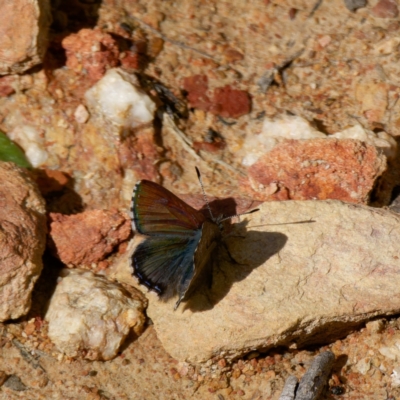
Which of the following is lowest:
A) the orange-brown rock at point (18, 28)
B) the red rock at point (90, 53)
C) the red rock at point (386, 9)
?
the red rock at point (90, 53)

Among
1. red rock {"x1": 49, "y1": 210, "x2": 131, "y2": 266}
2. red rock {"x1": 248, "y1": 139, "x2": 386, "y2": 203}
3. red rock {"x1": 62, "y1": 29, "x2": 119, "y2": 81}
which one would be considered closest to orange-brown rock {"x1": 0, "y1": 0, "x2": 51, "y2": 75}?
red rock {"x1": 62, "y1": 29, "x2": 119, "y2": 81}

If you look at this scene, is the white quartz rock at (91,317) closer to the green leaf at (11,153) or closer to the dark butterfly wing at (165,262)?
the dark butterfly wing at (165,262)

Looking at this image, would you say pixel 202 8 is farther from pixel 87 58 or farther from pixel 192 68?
pixel 87 58

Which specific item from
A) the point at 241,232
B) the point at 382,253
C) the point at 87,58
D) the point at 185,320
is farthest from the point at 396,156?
the point at 87,58

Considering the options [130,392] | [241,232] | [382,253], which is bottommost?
[130,392]

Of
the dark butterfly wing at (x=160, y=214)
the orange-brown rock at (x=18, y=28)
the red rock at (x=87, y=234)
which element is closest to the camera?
the dark butterfly wing at (x=160, y=214)

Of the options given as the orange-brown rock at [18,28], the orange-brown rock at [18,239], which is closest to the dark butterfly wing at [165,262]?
the orange-brown rock at [18,239]

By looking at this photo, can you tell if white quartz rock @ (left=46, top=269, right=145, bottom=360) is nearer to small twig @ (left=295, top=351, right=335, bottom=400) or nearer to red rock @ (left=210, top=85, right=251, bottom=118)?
small twig @ (left=295, top=351, right=335, bottom=400)
